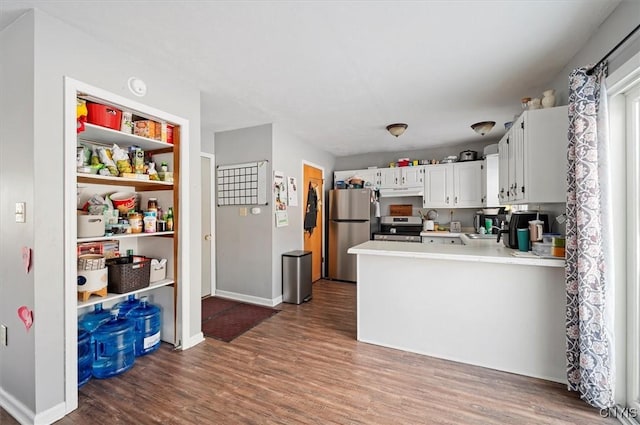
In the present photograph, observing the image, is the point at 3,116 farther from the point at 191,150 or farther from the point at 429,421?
the point at 429,421

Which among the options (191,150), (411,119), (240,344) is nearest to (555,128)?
(411,119)

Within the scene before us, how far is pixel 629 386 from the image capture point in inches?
66.1

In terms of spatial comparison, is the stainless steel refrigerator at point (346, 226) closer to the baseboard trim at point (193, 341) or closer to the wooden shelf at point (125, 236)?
the baseboard trim at point (193, 341)

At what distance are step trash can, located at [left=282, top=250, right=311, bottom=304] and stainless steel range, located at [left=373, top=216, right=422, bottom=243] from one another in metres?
1.67

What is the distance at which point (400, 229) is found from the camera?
511 cm

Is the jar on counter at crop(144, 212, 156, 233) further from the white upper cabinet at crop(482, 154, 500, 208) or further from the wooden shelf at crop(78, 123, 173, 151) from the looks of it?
the white upper cabinet at crop(482, 154, 500, 208)

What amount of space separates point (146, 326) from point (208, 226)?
1769mm

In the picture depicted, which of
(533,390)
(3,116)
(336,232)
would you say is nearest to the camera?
(3,116)

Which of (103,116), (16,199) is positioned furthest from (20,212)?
(103,116)

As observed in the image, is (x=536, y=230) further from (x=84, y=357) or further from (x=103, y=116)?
(x=84, y=357)

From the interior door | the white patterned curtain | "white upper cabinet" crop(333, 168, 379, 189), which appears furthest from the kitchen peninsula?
"white upper cabinet" crop(333, 168, 379, 189)

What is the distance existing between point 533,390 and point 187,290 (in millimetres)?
2789

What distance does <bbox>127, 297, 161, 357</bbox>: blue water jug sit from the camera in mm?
2363

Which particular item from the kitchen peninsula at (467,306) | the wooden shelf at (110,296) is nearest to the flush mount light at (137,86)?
the wooden shelf at (110,296)
